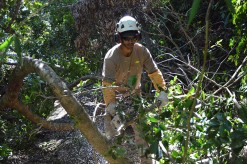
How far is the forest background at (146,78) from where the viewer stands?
231 centimetres

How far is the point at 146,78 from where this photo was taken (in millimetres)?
5656

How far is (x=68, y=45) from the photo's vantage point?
8.93 metres

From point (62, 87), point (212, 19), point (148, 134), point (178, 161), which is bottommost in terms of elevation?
point (178, 161)

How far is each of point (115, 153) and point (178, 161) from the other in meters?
0.45

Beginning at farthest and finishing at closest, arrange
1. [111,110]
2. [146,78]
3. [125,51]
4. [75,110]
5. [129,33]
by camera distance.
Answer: [146,78], [125,51], [129,33], [111,110], [75,110]

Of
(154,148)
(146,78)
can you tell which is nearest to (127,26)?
(154,148)

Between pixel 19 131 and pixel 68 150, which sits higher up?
pixel 19 131

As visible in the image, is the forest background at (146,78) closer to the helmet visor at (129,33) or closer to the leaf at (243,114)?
the leaf at (243,114)

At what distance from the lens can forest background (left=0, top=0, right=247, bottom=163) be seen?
2.31m

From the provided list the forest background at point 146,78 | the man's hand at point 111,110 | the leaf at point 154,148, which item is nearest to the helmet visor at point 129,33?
the forest background at point 146,78

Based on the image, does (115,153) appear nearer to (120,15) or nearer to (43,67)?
(43,67)

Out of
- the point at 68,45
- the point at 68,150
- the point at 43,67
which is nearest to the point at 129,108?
the point at 43,67

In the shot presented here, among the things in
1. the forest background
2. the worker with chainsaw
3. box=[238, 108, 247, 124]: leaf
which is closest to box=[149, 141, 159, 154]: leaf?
the forest background

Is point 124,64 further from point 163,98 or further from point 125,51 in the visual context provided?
point 163,98
